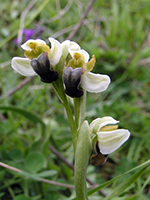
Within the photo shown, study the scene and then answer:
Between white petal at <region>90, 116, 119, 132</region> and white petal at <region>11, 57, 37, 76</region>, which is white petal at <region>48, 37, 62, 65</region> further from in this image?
white petal at <region>90, 116, 119, 132</region>

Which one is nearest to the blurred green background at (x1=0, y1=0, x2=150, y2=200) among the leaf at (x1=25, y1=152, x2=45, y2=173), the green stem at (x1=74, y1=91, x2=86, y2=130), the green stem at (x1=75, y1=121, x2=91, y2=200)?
the leaf at (x1=25, y1=152, x2=45, y2=173)

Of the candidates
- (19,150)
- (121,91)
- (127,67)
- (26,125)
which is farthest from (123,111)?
(19,150)

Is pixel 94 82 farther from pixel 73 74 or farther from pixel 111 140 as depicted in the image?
pixel 111 140

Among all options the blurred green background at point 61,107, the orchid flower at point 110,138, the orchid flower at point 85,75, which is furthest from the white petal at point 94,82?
the blurred green background at point 61,107

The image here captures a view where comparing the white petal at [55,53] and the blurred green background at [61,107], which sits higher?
the white petal at [55,53]

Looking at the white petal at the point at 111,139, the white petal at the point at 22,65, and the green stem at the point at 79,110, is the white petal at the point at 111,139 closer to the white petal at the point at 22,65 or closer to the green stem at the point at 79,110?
the green stem at the point at 79,110

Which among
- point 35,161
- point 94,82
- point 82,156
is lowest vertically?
point 35,161

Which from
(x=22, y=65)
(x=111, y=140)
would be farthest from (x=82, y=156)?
(x=22, y=65)
